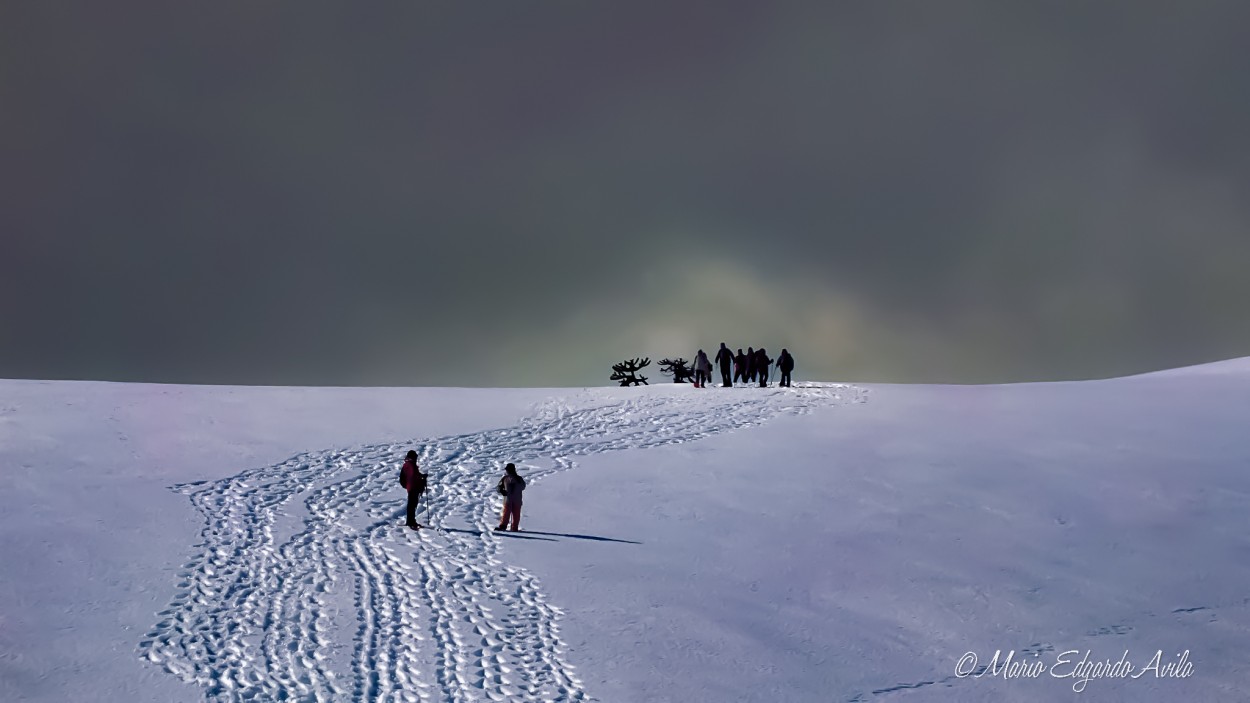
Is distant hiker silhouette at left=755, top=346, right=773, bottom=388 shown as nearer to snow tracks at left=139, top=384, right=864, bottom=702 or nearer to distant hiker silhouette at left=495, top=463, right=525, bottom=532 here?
snow tracks at left=139, top=384, right=864, bottom=702

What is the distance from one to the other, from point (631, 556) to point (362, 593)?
4.41 metres

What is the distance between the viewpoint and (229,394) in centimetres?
3197

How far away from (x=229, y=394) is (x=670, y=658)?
2311 centimetres

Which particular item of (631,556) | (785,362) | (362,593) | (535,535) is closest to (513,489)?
(535,535)

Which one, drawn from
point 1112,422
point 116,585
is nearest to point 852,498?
point 1112,422

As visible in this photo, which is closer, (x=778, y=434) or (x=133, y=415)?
(x=778, y=434)

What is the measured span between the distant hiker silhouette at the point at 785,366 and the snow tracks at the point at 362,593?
37.4 ft

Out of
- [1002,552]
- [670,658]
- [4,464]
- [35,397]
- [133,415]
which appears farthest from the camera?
[35,397]

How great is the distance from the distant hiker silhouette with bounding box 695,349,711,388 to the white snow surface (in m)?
8.69

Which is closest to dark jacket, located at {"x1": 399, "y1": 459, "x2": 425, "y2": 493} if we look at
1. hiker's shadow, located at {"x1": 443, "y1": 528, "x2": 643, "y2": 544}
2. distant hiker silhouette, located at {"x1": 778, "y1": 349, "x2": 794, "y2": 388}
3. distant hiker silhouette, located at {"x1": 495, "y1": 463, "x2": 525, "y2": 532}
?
hiker's shadow, located at {"x1": 443, "y1": 528, "x2": 643, "y2": 544}

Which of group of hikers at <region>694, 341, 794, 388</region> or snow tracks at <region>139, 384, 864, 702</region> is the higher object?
group of hikers at <region>694, 341, 794, 388</region>

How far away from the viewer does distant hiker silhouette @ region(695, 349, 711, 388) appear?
3731 centimetres

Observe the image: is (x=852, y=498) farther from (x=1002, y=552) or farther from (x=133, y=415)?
(x=133, y=415)

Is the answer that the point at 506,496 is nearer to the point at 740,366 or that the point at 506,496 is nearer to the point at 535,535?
the point at 535,535
